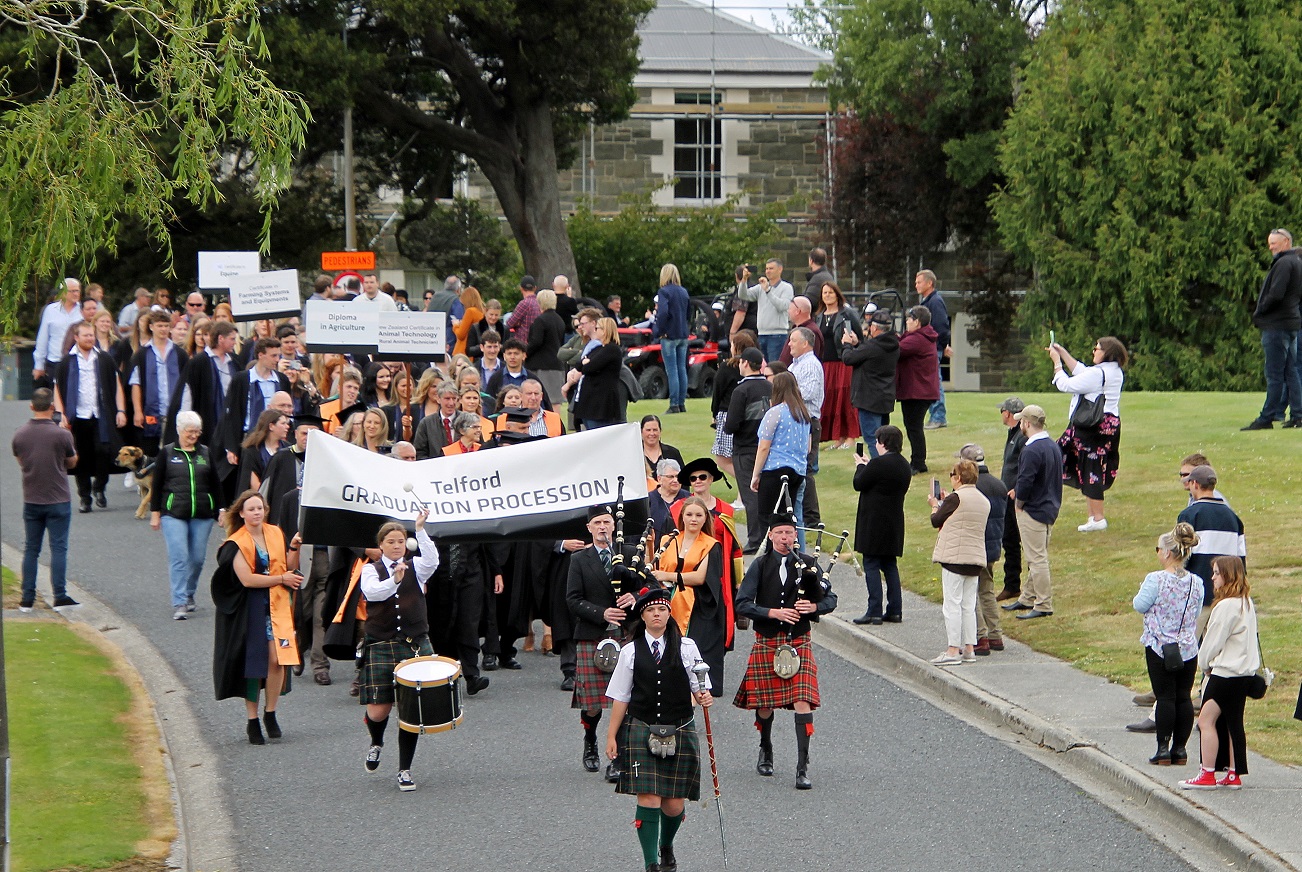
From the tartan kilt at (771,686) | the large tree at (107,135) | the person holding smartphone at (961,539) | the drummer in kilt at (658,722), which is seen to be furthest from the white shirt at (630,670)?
the person holding smartphone at (961,539)

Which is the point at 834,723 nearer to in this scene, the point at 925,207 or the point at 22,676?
the point at 22,676

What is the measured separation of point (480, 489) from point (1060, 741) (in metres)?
4.25

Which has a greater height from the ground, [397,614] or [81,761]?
[397,614]

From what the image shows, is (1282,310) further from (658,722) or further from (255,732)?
(255,732)

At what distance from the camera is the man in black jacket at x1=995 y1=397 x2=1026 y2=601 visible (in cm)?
1366

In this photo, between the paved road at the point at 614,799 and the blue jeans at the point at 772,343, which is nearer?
the paved road at the point at 614,799

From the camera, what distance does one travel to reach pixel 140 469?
62.6ft

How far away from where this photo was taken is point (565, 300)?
2212 centimetres

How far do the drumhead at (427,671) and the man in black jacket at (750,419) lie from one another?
19.4 feet

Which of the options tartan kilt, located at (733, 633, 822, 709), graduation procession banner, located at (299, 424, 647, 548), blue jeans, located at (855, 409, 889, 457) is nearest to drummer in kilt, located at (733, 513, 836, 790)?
tartan kilt, located at (733, 633, 822, 709)

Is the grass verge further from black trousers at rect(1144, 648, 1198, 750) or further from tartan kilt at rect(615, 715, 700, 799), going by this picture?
black trousers at rect(1144, 648, 1198, 750)

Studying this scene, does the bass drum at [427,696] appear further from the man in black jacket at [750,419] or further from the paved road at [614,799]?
the man in black jacket at [750,419]

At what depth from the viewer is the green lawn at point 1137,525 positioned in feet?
40.3

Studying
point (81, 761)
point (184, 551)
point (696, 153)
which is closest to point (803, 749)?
point (81, 761)
